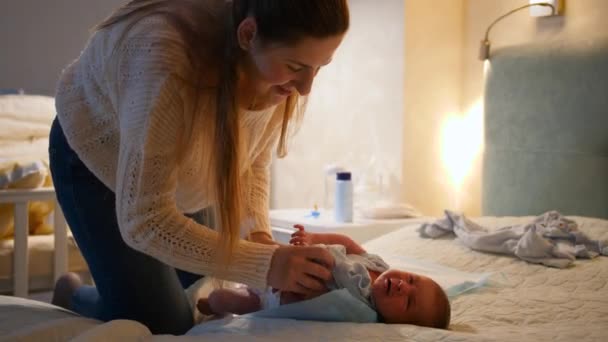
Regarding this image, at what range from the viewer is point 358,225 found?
2729 millimetres

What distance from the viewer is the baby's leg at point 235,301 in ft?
4.65

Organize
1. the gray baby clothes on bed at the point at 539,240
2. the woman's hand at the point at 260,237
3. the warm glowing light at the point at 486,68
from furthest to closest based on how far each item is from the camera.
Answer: the warm glowing light at the point at 486,68 < the gray baby clothes on bed at the point at 539,240 < the woman's hand at the point at 260,237

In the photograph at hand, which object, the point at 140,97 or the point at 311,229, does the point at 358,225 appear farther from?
the point at 140,97

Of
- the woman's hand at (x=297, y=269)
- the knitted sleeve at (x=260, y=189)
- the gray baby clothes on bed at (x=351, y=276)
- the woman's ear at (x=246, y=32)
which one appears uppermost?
the woman's ear at (x=246, y=32)

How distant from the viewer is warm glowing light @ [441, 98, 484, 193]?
10.1 feet

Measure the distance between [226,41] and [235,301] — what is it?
57 cm

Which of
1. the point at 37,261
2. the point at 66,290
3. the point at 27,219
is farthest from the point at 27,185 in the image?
the point at 66,290

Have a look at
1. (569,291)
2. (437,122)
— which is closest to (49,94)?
(437,122)

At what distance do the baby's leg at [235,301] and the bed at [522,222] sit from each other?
0.17 m

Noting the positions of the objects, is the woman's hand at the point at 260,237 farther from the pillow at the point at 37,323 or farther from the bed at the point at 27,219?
the bed at the point at 27,219

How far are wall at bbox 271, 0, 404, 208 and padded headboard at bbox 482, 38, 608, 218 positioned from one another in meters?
0.43

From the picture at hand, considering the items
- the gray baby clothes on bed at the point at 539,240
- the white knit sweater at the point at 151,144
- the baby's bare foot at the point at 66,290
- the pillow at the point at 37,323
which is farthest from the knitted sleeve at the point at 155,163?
the gray baby clothes on bed at the point at 539,240

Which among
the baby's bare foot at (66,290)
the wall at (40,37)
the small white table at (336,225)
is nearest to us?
the baby's bare foot at (66,290)

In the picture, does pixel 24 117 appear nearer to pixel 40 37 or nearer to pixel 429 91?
pixel 40 37
